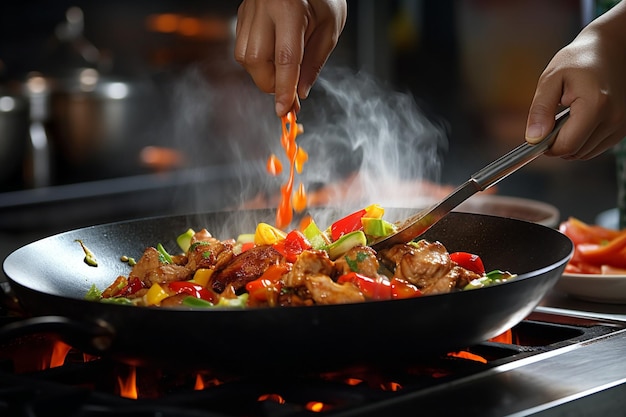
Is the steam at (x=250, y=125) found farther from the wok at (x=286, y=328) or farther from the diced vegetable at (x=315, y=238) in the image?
the wok at (x=286, y=328)

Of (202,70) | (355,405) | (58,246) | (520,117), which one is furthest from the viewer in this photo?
(520,117)

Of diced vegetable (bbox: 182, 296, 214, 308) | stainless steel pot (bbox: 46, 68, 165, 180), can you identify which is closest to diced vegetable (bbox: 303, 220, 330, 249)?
diced vegetable (bbox: 182, 296, 214, 308)

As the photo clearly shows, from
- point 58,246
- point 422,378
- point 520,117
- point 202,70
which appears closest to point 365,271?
point 422,378

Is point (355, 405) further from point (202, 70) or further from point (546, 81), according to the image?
point (202, 70)

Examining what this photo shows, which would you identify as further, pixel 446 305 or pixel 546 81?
pixel 546 81

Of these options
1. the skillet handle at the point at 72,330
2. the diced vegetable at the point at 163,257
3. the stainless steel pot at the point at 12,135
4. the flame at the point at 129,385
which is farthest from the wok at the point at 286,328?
the stainless steel pot at the point at 12,135

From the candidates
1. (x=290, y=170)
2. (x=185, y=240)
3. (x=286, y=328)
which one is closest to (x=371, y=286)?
(x=286, y=328)
